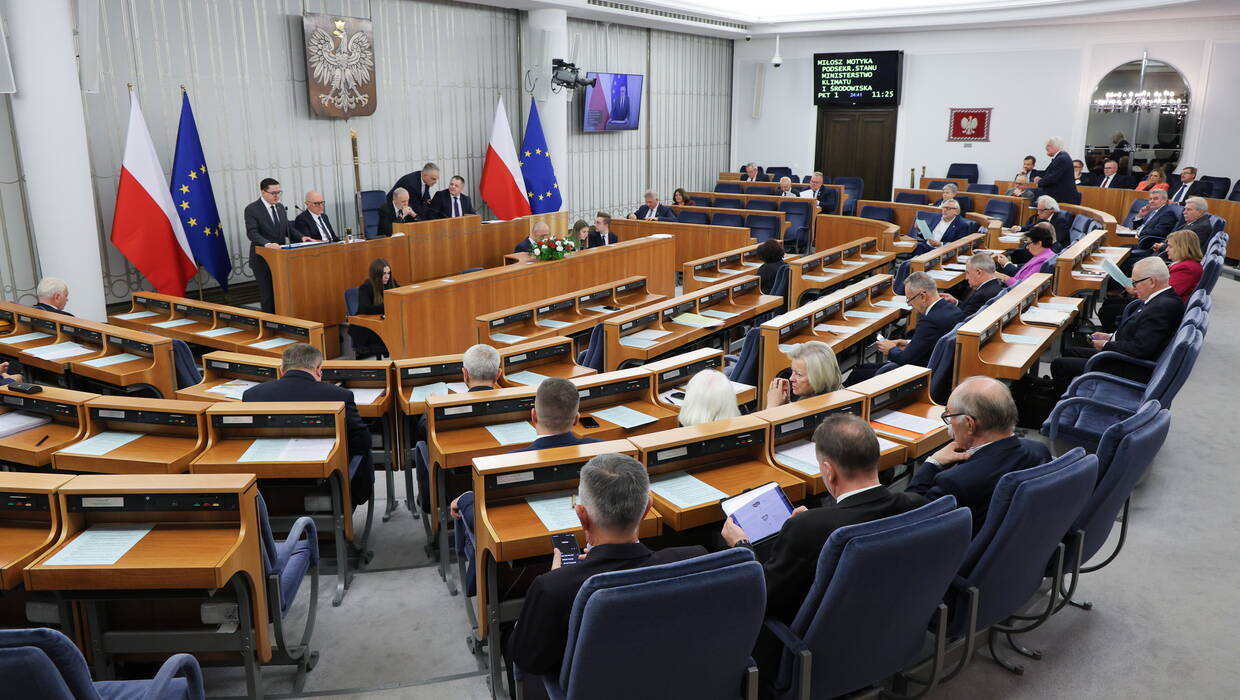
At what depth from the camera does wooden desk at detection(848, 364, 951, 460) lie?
402 cm

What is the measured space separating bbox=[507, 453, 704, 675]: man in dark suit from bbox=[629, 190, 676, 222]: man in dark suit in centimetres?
1018

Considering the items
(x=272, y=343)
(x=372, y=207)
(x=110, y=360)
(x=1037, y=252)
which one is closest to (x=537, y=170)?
(x=372, y=207)

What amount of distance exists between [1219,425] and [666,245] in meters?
6.49

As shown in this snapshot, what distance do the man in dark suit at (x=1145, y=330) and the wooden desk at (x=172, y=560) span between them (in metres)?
5.27

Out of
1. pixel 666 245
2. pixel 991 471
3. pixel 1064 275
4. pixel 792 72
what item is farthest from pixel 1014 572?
pixel 792 72

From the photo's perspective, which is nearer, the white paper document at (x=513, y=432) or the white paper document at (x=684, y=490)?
the white paper document at (x=684, y=490)

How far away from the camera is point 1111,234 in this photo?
10.4m

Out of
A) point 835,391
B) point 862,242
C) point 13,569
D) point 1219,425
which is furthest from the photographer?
point 862,242

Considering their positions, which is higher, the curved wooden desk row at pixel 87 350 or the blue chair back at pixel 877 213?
the blue chair back at pixel 877 213

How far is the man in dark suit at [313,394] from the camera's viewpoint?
14.5 ft

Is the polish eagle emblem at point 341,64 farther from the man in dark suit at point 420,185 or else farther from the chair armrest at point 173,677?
the chair armrest at point 173,677

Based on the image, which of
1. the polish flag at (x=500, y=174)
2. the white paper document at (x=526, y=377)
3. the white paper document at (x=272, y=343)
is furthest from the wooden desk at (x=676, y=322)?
the polish flag at (x=500, y=174)

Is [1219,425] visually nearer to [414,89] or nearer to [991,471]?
[991,471]

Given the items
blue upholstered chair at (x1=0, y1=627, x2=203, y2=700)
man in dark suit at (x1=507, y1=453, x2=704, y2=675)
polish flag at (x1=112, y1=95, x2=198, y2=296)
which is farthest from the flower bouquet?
blue upholstered chair at (x1=0, y1=627, x2=203, y2=700)
